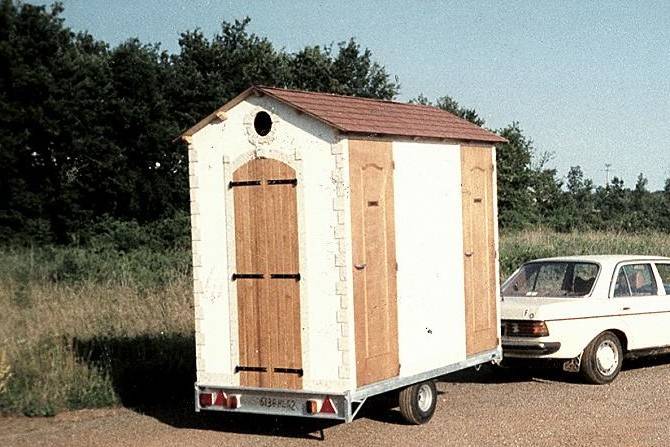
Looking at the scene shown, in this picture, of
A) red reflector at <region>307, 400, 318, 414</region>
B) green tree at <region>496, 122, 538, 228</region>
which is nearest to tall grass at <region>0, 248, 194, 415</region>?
red reflector at <region>307, 400, 318, 414</region>

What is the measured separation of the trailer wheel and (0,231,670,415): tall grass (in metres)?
3.24

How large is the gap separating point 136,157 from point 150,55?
4.84 metres

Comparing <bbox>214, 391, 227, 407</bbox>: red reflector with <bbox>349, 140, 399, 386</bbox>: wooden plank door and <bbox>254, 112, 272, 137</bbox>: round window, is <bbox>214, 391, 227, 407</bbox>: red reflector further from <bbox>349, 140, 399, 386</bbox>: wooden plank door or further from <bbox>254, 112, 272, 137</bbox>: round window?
<bbox>254, 112, 272, 137</bbox>: round window

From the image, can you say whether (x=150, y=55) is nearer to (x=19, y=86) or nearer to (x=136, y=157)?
(x=136, y=157)

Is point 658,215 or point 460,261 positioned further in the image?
point 658,215

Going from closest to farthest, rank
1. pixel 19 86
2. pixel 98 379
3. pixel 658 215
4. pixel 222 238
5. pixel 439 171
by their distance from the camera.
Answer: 1. pixel 222 238
2. pixel 439 171
3. pixel 98 379
4. pixel 19 86
5. pixel 658 215

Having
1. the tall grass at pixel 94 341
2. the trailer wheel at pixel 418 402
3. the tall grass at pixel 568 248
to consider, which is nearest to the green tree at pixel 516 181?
the tall grass at pixel 568 248

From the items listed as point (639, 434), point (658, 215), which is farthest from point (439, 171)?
point (658, 215)

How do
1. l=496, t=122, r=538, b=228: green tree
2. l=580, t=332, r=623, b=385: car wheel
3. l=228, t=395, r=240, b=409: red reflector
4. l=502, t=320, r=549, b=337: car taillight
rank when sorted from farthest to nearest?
l=496, t=122, r=538, b=228: green tree
l=580, t=332, r=623, b=385: car wheel
l=502, t=320, r=549, b=337: car taillight
l=228, t=395, r=240, b=409: red reflector

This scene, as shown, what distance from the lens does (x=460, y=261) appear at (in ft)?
34.3

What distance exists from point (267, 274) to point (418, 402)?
2.07m

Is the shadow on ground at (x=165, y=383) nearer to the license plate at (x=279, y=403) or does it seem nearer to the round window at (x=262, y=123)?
the license plate at (x=279, y=403)

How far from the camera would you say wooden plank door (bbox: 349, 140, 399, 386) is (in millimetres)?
8852

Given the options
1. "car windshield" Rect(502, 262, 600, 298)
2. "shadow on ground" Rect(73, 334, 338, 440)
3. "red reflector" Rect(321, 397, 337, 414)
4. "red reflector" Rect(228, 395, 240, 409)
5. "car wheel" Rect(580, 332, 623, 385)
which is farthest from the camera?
"car windshield" Rect(502, 262, 600, 298)
